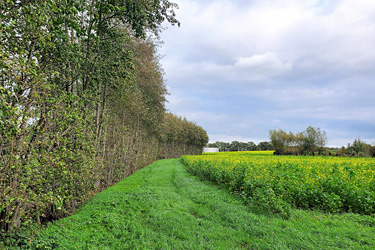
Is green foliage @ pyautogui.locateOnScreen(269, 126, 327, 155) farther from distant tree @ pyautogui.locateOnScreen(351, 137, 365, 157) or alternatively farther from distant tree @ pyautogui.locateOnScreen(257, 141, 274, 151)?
distant tree @ pyautogui.locateOnScreen(257, 141, 274, 151)

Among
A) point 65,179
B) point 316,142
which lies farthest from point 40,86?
point 316,142

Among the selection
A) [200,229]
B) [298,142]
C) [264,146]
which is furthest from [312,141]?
[200,229]

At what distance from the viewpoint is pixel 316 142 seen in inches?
1571

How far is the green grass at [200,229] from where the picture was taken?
3.97 m

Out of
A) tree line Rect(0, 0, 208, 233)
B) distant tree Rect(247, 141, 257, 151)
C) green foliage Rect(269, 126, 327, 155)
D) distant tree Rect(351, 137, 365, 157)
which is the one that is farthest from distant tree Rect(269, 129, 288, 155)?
tree line Rect(0, 0, 208, 233)

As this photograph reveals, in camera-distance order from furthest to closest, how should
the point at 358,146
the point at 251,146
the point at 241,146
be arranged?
the point at 241,146 < the point at 251,146 < the point at 358,146

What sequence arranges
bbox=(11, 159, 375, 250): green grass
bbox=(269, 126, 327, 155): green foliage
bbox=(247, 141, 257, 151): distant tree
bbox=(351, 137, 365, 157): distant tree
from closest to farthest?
bbox=(11, 159, 375, 250): green grass
bbox=(351, 137, 365, 157): distant tree
bbox=(269, 126, 327, 155): green foliage
bbox=(247, 141, 257, 151): distant tree

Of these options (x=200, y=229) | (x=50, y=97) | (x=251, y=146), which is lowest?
(x=200, y=229)

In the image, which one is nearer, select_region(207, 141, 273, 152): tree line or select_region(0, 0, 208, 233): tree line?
select_region(0, 0, 208, 233): tree line

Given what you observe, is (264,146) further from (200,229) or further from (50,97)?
(50,97)

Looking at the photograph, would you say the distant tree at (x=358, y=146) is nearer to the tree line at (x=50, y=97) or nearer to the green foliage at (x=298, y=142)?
the green foliage at (x=298, y=142)

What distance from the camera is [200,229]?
16.0 feet

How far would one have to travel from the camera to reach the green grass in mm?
3973

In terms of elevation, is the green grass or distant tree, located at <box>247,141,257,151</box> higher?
distant tree, located at <box>247,141,257,151</box>
